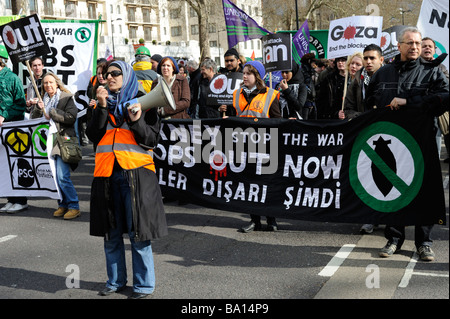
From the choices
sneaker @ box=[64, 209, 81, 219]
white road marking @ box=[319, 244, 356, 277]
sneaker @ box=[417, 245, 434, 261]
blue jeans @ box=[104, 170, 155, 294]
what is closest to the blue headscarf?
blue jeans @ box=[104, 170, 155, 294]

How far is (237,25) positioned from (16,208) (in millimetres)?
4892

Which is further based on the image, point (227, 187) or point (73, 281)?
point (227, 187)

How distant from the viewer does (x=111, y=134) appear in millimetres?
4301

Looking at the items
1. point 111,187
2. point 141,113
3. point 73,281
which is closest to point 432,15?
point 141,113

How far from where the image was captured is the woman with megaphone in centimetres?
420

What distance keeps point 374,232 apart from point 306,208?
861mm

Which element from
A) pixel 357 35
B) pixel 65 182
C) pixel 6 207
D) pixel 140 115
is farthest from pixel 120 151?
pixel 357 35

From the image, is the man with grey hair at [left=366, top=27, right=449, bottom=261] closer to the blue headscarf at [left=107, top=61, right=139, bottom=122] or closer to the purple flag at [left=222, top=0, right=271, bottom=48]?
the blue headscarf at [left=107, top=61, right=139, bottom=122]

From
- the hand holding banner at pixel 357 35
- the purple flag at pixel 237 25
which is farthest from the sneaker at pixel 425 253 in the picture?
the purple flag at pixel 237 25

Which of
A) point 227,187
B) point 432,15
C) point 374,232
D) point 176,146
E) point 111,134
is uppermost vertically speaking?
point 432,15

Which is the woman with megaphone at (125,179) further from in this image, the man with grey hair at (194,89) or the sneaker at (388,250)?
the man with grey hair at (194,89)

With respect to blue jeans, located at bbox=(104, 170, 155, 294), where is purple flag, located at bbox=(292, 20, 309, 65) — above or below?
above

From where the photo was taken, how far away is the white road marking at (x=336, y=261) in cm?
477

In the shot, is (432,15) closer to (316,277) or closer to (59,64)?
(316,277)
